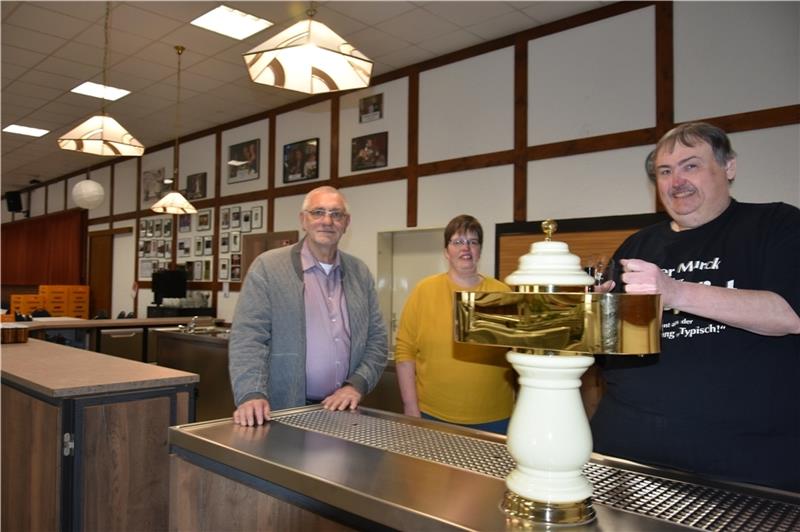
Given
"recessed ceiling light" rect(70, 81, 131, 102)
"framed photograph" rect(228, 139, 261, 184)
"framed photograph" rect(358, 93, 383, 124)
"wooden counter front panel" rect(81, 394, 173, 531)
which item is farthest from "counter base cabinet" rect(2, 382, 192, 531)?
"framed photograph" rect(228, 139, 261, 184)

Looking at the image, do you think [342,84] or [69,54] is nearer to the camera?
[342,84]

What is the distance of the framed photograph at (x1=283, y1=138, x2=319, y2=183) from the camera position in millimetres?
7160

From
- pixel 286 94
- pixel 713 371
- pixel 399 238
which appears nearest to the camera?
pixel 713 371

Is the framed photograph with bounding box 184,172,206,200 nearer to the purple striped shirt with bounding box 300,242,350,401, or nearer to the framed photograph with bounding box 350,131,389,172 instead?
the framed photograph with bounding box 350,131,389,172

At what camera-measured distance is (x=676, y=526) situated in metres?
0.85

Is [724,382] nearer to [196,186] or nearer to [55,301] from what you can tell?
[196,186]

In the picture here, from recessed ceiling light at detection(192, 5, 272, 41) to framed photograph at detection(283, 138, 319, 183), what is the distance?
1965 mm

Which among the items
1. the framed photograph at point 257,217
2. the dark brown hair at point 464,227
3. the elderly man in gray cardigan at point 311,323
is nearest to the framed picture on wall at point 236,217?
the framed photograph at point 257,217

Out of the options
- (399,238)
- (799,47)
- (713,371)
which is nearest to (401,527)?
(713,371)

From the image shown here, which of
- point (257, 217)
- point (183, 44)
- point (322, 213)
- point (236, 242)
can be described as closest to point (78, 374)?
point (322, 213)

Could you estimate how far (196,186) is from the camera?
29.8 feet

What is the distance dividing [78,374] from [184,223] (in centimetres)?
700

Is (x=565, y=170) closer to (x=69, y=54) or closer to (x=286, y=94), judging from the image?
(x=286, y=94)

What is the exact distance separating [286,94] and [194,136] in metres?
2.74
